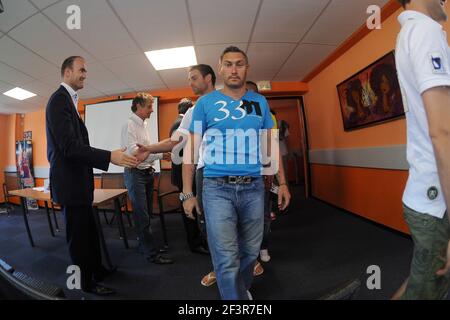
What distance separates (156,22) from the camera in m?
2.15

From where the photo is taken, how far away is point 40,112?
5.23 m

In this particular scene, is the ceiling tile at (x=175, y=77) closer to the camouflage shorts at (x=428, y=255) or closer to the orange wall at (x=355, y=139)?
the orange wall at (x=355, y=139)

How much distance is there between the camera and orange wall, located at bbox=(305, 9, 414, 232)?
230cm

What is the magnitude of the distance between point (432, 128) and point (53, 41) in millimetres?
3349

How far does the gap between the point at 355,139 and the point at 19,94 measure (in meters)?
6.06

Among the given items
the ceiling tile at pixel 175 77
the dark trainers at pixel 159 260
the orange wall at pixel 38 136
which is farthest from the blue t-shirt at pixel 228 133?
the orange wall at pixel 38 136

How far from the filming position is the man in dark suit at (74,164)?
130 cm

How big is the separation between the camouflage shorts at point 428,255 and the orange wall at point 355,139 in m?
2.05

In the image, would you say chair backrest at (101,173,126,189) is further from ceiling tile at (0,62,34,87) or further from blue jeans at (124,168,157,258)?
ceiling tile at (0,62,34,87)

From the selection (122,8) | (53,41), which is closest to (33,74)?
(53,41)

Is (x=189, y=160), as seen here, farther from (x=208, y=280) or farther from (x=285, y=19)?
(x=285, y=19)

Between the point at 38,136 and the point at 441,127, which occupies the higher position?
the point at 38,136

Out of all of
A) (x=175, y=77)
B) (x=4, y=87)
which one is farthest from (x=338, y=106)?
(x=4, y=87)
